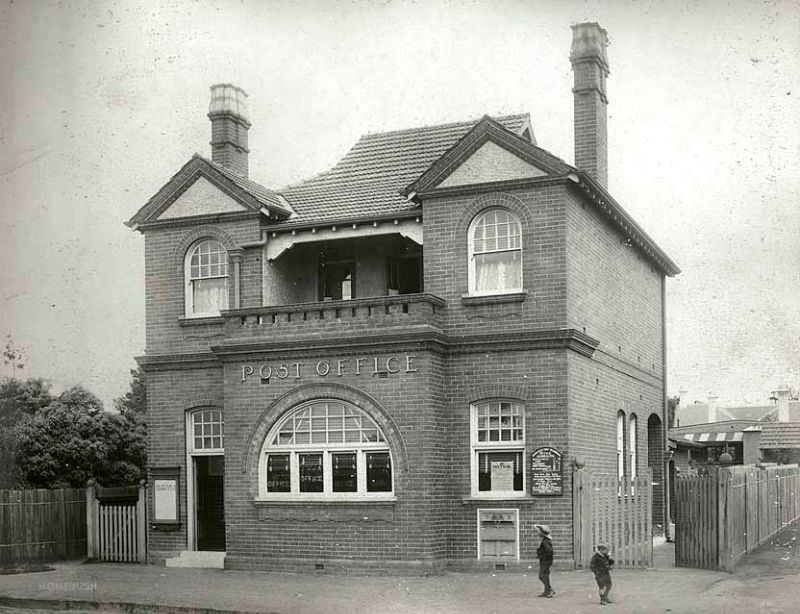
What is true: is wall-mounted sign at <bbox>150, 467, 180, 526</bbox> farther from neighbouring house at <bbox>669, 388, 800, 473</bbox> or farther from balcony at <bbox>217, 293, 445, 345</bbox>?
neighbouring house at <bbox>669, 388, 800, 473</bbox>

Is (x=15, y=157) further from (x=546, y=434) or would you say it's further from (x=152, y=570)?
Result: (x=546, y=434)

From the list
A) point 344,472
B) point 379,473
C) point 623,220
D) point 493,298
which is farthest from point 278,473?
point 623,220

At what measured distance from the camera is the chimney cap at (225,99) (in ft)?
83.4

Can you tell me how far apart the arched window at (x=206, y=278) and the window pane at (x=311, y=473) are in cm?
428

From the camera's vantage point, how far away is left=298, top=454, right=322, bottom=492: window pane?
19.9 m

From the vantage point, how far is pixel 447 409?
19.9 meters

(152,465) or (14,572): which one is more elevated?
(152,465)

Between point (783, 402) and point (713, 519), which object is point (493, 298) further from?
point (783, 402)

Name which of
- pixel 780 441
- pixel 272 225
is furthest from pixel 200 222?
pixel 780 441

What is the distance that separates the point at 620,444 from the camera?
77.8 ft

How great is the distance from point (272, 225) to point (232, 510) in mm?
5958

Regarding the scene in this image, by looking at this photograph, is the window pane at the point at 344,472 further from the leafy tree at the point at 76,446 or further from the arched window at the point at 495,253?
the leafy tree at the point at 76,446

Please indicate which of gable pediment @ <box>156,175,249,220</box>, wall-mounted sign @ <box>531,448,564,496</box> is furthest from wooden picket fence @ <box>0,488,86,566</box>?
wall-mounted sign @ <box>531,448,564,496</box>

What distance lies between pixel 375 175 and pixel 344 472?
23.3 ft
